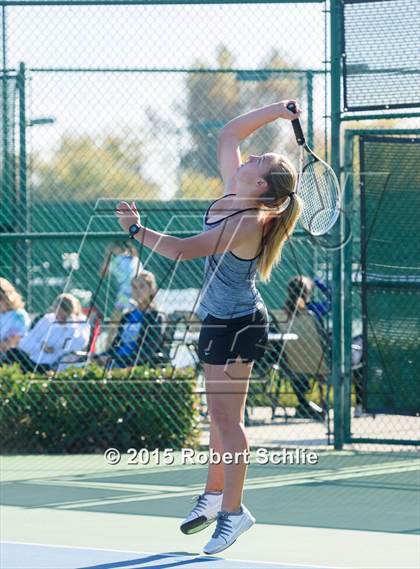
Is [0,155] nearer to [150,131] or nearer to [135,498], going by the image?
[150,131]

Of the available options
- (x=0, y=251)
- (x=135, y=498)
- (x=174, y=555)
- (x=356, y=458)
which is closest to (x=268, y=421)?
(x=356, y=458)

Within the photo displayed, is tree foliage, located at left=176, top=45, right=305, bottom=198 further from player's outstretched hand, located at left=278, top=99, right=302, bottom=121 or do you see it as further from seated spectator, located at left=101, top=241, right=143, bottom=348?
player's outstretched hand, located at left=278, top=99, right=302, bottom=121

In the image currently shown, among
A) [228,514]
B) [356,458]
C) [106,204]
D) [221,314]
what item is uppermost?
[106,204]

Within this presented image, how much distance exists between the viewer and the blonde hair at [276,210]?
17.8ft

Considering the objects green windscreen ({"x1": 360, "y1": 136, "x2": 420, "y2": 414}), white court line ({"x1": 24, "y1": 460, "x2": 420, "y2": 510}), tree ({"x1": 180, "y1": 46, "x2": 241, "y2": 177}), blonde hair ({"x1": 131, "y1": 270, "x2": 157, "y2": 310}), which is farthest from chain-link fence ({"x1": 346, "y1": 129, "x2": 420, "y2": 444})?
blonde hair ({"x1": 131, "y1": 270, "x2": 157, "y2": 310})

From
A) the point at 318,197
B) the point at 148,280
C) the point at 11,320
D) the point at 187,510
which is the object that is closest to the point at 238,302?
the point at 318,197

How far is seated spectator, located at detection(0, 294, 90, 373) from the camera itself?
979 cm

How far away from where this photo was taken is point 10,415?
9367mm

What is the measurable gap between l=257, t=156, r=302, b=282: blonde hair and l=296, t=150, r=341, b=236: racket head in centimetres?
99

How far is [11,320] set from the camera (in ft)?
32.7

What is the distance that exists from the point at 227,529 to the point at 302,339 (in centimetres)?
513

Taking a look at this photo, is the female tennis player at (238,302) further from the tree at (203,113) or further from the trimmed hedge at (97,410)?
the tree at (203,113)

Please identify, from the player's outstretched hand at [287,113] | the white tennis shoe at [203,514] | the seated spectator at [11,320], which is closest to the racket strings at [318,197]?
the player's outstretched hand at [287,113]

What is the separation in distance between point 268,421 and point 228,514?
5.75m
